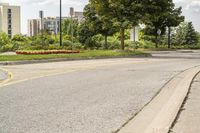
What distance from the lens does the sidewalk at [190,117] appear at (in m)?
7.97

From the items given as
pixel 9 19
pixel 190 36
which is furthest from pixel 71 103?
pixel 9 19

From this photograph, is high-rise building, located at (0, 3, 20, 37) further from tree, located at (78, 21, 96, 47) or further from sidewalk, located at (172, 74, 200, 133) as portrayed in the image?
sidewalk, located at (172, 74, 200, 133)

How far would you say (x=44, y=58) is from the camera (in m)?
29.9

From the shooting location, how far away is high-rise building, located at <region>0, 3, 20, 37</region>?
173750mm

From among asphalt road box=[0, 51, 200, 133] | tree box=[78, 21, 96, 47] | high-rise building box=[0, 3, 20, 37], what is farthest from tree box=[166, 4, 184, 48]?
high-rise building box=[0, 3, 20, 37]

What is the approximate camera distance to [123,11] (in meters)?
40.9

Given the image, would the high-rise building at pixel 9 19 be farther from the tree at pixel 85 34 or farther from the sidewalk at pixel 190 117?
the sidewalk at pixel 190 117

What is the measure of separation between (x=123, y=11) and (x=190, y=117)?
106 ft

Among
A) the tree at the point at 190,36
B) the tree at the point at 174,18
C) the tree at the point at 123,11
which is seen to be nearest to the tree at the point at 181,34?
the tree at the point at 190,36

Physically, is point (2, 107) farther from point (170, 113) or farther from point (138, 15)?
point (138, 15)

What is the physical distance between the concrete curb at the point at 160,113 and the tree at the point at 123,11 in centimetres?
2668

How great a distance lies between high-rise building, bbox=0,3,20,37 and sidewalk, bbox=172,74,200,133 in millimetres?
164158

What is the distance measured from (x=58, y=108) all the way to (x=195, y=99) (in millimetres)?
3463

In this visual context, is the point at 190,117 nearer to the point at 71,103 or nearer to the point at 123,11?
the point at 71,103
